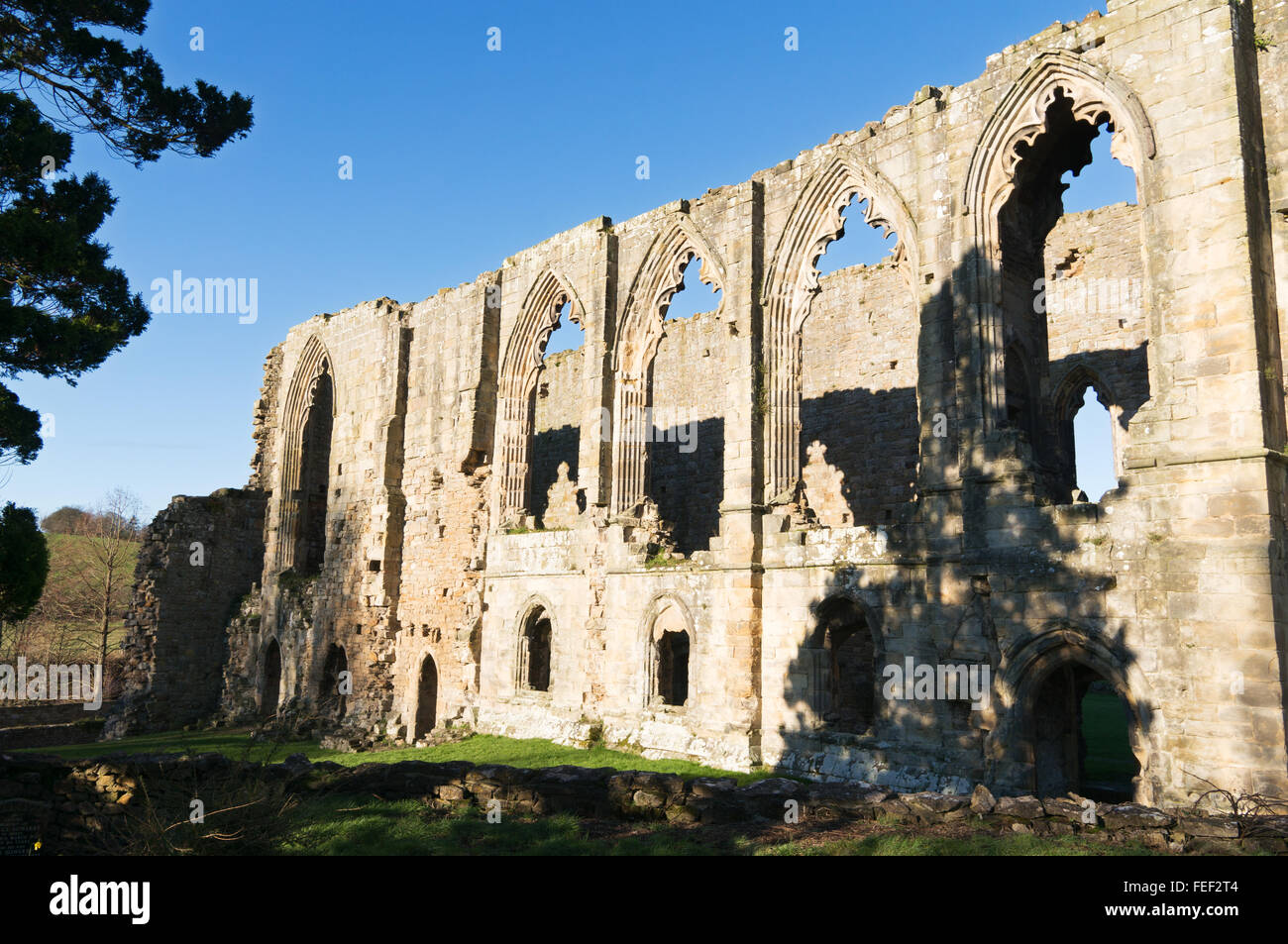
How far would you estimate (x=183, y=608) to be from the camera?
77.8 feet

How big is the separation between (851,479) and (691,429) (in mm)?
5316

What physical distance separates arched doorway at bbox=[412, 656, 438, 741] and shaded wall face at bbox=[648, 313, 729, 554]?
616 cm

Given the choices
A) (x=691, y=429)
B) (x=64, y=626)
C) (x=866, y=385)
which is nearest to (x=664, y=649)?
(x=866, y=385)

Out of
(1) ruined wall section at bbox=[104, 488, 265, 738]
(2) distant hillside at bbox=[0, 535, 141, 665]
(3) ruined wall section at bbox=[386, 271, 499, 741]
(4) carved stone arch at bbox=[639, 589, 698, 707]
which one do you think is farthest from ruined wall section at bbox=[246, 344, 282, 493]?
(4) carved stone arch at bbox=[639, 589, 698, 707]

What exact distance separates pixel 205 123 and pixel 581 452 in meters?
8.04

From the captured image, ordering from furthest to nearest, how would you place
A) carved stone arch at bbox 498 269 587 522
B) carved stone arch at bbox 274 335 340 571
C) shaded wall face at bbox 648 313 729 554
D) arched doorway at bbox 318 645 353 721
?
carved stone arch at bbox 274 335 340 571 < shaded wall face at bbox 648 313 729 554 < arched doorway at bbox 318 645 353 721 < carved stone arch at bbox 498 269 587 522

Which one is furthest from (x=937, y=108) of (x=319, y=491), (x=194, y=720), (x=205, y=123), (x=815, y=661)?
(x=194, y=720)

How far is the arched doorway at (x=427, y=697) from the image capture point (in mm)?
19094

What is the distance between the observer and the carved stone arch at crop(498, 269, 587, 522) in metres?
18.2

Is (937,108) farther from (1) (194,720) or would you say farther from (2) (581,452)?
A: (1) (194,720)

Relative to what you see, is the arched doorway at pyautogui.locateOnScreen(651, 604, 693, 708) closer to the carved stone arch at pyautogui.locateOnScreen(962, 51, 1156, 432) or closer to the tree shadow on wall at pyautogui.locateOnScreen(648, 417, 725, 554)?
the tree shadow on wall at pyautogui.locateOnScreen(648, 417, 725, 554)

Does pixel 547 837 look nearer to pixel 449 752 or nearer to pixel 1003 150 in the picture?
pixel 449 752

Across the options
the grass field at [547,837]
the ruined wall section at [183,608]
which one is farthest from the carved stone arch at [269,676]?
the grass field at [547,837]

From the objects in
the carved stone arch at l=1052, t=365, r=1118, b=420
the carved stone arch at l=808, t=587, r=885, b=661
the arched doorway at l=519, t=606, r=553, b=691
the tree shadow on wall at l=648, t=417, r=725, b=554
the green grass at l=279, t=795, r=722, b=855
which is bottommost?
the green grass at l=279, t=795, r=722, b=855
